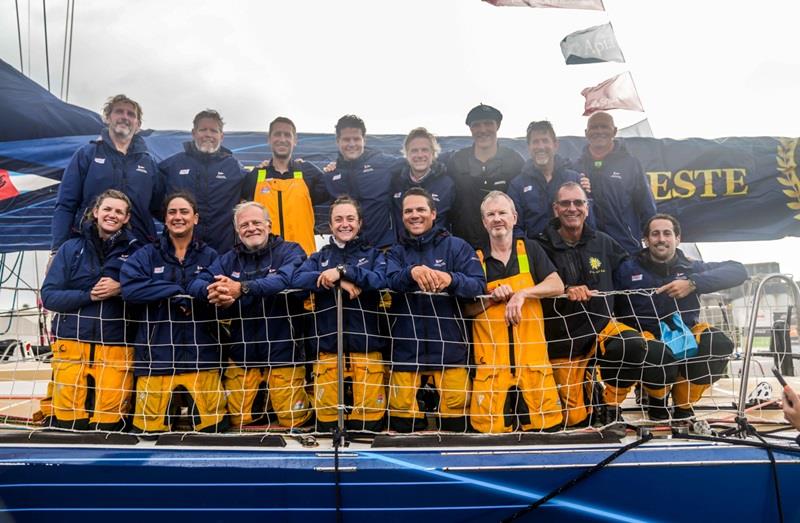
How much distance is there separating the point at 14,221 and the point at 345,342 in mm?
5412

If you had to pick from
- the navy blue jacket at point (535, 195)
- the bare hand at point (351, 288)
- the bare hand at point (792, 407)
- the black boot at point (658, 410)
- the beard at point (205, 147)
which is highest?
the beard at point (205, 147)

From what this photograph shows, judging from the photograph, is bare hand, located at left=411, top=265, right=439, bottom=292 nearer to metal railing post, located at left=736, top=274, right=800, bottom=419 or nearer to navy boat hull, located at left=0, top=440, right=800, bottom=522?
navy boat hull, located at left=0, top=440, right=800, bottom=522

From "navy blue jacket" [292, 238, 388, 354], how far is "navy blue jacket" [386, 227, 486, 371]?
113 millimetres

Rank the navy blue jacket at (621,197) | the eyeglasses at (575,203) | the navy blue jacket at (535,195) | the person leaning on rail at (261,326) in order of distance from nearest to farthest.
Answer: the person leaning on rail at (261,326) < the eyeglasses at (575,203) < the navy blue jacket at (535,195) < the navy blue jacket at (621,197)

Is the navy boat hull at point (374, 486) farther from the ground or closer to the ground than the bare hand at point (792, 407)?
closer to the ground

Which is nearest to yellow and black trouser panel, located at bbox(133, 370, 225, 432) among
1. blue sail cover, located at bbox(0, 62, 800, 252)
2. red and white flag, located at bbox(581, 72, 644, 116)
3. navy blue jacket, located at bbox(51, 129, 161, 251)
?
navy blue jacket, located at bbox(51, 129, 161, 251)

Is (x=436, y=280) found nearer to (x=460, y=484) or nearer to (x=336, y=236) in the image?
(x=336, y=236)

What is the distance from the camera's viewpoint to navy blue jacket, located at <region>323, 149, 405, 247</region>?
15.2 ft

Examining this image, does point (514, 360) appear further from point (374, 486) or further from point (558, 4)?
point (558, 4)

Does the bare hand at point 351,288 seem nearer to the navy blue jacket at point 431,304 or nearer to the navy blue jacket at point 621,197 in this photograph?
the navy blue jacket at point 431,304

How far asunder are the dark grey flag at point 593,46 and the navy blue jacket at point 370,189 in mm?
4279

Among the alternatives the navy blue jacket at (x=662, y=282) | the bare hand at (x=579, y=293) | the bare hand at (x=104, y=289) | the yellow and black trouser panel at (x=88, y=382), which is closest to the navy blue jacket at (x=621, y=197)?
the navy blue jacket at (x=662, y=282)

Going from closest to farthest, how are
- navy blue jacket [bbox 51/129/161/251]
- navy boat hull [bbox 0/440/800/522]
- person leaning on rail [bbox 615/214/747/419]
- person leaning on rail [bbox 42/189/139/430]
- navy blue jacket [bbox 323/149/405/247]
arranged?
navy boat hull [bbox 0/440/800/522] < person leaning on rail [bbox 42/189/139/430] < person leaning on rail [bbox 615/214/747/419] < navy blue jacket [bbox 51/129/161/251] < navy blue jacket [bbox 323/149/405/247]

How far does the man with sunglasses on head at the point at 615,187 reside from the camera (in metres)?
4.83
